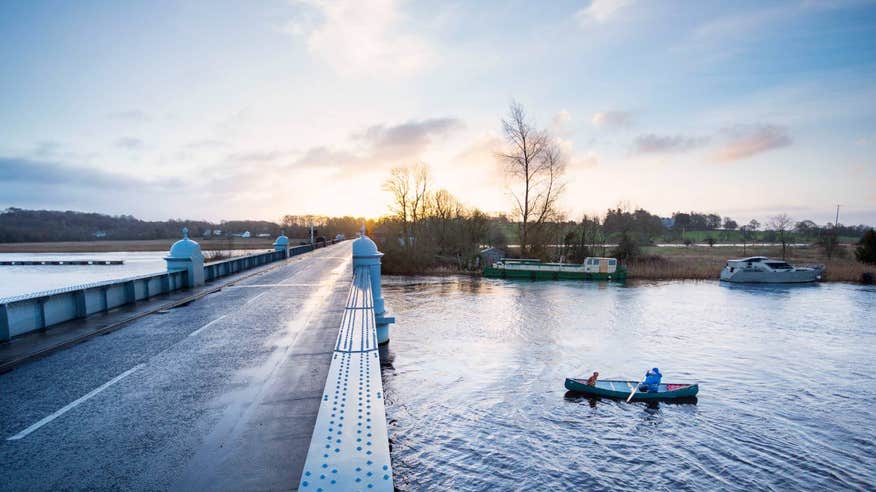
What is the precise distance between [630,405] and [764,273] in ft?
130

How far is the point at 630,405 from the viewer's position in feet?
41.1

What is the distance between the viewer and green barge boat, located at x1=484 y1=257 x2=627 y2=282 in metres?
43.8

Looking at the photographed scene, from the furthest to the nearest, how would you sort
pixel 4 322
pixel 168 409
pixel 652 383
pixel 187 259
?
pixel 187 259 → pixel 652 383 → pixel 4 322 → pixel 168 409

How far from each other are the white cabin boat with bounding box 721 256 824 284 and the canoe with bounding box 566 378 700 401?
35806 mm

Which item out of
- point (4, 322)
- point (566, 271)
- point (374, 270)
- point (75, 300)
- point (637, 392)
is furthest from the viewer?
point (566, 271)

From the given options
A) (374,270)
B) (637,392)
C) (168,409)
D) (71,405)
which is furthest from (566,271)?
(71,405)

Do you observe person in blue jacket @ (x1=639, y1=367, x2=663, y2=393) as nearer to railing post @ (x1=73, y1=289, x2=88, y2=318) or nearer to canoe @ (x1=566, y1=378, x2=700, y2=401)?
canoe @ (x1=566, y1=378, x2=700, y2=401)

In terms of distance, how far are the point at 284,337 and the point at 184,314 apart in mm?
4738

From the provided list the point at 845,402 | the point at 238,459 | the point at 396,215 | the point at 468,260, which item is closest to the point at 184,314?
the point at 238,459

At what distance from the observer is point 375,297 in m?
15.7

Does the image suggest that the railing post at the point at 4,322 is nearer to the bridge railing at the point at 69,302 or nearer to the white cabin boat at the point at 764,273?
the bridge railing at the point at 69,302

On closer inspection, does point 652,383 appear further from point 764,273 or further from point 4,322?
point 764,273

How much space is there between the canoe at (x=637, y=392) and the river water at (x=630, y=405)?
0.28 m

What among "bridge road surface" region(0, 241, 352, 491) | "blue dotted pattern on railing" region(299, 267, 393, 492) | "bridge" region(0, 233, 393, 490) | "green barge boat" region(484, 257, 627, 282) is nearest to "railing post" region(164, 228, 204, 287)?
"bridge" region(0, 233, 393, 490)
